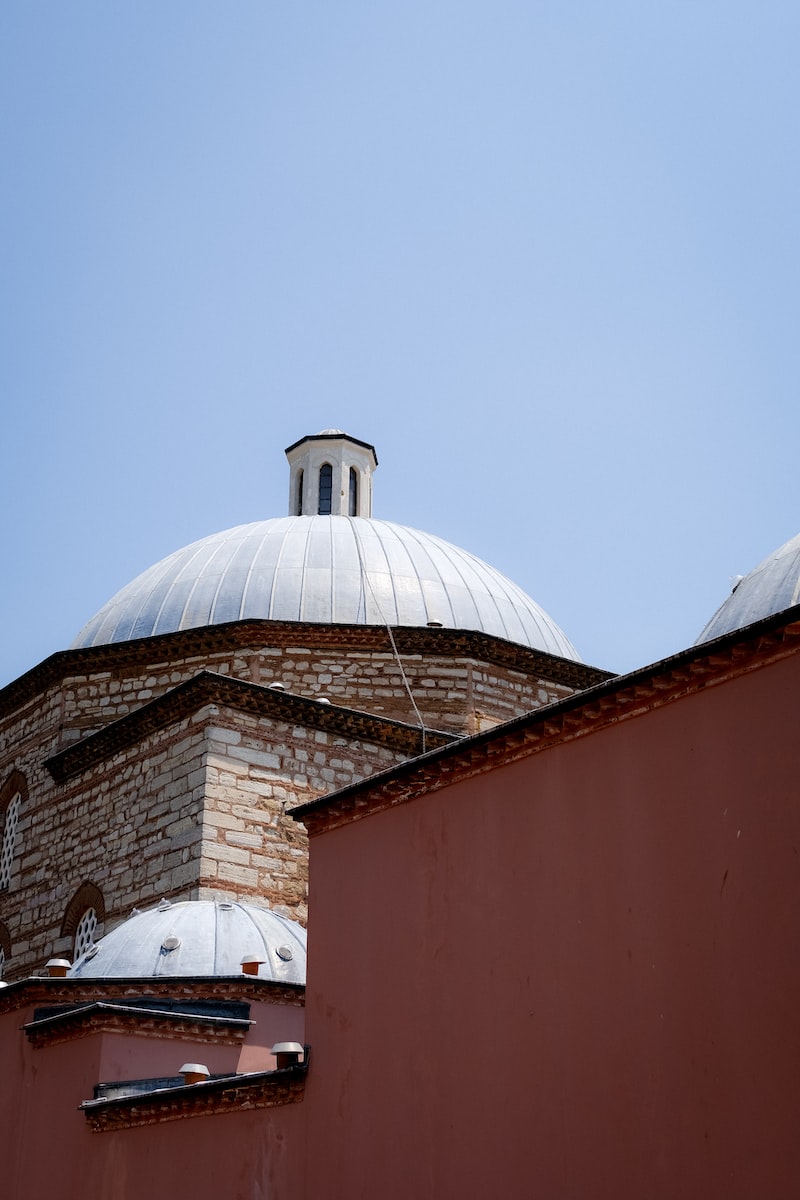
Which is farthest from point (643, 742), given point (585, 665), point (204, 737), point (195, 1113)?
point (585, 665)

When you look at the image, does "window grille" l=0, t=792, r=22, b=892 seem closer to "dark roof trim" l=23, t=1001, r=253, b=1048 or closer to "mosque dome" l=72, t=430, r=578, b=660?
"mosque dome" l=72, t=430, r=578, b=660

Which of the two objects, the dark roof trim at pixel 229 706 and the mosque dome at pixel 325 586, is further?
the mosque dome at pixel 325 586

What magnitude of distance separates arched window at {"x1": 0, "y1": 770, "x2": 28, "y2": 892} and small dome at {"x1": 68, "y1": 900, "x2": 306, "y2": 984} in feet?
15.1

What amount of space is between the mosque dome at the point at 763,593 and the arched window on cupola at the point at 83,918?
595cm

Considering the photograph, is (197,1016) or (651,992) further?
(197,1016)

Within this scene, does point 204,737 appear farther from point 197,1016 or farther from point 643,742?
point 643,742

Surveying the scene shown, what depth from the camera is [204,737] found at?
39.5ft

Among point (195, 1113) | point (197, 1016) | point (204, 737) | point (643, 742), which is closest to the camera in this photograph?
point (643, 742)

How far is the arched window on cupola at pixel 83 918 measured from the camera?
12664 mm

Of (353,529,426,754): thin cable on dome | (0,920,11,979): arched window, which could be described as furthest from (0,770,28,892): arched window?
(353,529,426,754): thin cable on dome

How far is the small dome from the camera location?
9.48 m

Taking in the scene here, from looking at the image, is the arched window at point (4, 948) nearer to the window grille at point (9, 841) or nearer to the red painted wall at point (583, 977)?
the window grille at point (9, 841)

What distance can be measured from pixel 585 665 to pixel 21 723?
6.25 metres

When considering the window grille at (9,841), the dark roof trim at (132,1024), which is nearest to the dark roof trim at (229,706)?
the window grille at (9,841)
